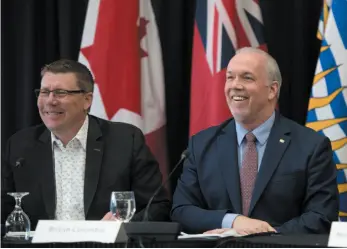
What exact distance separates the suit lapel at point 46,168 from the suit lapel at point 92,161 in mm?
160

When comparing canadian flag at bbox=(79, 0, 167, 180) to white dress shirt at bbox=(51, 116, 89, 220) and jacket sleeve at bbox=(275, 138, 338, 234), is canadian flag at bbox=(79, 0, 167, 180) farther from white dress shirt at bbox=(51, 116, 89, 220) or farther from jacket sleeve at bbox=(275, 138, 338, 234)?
jacket sleeve at bbox=(275, 138, 338, 234)

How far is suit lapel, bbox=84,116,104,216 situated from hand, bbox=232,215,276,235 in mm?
753

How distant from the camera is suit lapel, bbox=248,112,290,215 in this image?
3.59 meters

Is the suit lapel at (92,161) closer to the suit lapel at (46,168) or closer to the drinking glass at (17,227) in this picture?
the suit lapel at (46,168)

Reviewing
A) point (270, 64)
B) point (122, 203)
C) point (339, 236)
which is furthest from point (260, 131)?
point (339, 236)

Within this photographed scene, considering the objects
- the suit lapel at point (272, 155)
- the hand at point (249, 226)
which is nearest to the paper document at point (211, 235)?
the hand at point (249, 226)

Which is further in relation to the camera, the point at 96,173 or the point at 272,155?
the point at 96,173

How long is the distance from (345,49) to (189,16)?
1.15 meters

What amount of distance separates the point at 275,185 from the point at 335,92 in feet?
3.27

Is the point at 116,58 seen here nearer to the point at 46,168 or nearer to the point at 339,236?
the point at 46,168

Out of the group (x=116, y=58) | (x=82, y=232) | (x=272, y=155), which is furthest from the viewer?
(x=116, y=58)

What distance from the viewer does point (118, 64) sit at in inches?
185

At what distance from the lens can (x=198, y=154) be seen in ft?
12.5

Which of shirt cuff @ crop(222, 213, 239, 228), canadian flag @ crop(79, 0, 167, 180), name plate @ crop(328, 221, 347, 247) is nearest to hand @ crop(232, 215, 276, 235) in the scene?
shirt cuff @ crop(222, 213, 239, 228)
